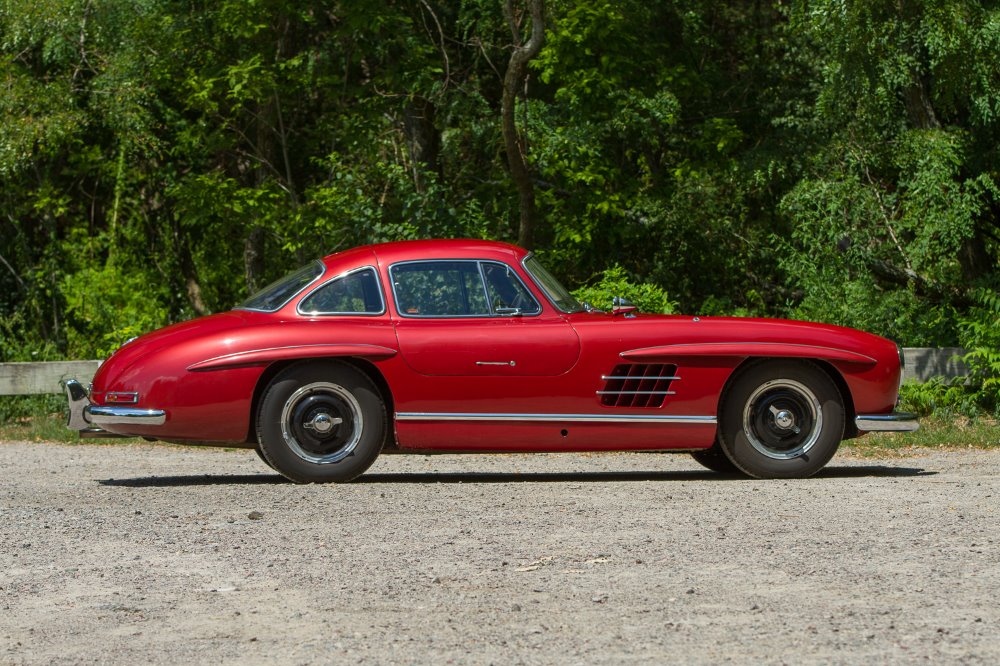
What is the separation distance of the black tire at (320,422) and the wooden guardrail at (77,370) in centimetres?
518

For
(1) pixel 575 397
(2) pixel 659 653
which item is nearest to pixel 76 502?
(1) pixel 575 397

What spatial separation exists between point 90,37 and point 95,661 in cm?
1465

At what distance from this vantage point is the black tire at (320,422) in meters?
9.07

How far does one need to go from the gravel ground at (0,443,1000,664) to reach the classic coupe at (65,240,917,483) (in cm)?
33

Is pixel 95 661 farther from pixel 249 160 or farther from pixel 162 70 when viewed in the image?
pixel 249 160

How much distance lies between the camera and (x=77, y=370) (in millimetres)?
13727

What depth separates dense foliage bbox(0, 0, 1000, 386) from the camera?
50.2 feet

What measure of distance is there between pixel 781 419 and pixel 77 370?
7.18m

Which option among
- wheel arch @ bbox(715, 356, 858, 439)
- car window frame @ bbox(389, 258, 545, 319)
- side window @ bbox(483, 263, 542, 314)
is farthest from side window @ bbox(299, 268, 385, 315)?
wheel arch @ bbox(715, 356, 858, 439)

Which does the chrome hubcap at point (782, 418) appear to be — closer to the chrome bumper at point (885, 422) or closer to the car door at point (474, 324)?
the chrome bumper at point (885, 422)

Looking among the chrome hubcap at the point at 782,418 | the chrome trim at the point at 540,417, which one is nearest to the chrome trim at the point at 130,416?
the chrome trim at the point at 540,417

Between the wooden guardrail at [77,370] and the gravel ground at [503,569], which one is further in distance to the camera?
the wooden guardrail at [77,370]

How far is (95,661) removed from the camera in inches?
191

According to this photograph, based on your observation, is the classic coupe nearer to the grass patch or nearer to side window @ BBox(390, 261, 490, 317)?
side window @ BBox(390, 261, 490, 317)
